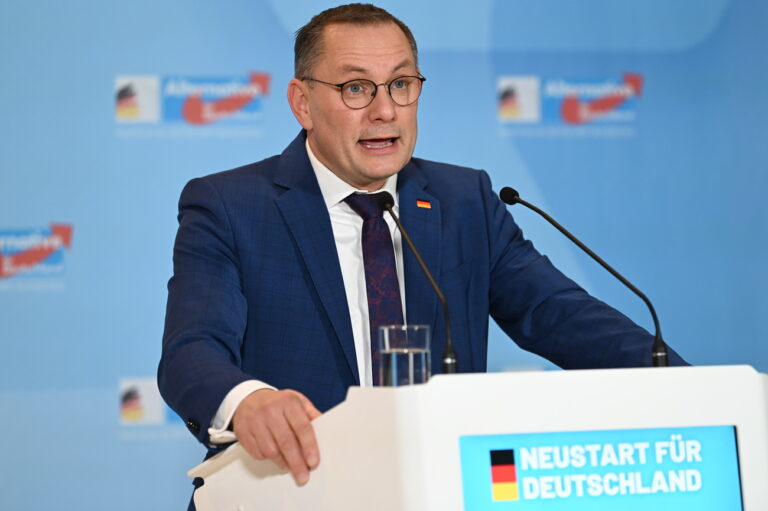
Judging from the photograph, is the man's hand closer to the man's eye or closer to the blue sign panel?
the blue sign panel

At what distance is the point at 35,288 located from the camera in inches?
149

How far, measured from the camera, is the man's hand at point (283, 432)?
1.42 m

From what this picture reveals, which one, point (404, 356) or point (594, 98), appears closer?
point (404, 356)

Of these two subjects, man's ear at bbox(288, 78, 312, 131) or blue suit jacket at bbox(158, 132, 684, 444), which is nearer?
blue suit jacket at bbox(158, 132, 684, 444)

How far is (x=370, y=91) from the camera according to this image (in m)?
2.43

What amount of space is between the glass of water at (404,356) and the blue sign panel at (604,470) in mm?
306

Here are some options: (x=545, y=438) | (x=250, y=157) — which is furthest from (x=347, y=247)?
(x=250, y=157)

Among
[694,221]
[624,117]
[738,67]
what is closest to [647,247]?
[694,221]

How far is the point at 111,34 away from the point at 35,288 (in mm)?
1022

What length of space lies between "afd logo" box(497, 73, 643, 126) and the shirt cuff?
2675 mm

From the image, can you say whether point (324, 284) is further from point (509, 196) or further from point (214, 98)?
point (214, 98)

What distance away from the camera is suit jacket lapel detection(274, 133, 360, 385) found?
228 centimetres

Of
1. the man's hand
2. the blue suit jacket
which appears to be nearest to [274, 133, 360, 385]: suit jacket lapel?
the blue suit jacket

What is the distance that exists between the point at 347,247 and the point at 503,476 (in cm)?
122
